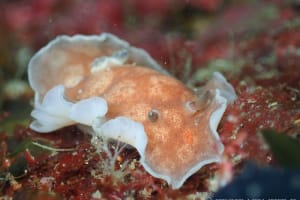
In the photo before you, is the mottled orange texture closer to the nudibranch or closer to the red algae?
the nudibranch

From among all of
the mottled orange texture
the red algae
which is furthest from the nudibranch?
the red algae

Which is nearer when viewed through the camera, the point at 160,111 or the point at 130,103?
the point at 160,111

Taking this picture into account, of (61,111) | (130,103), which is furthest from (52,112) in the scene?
(130,103)

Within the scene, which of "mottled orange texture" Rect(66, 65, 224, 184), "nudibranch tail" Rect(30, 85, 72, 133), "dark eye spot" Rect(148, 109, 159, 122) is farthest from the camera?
"nudibranch tail" Rect(30, 85, 72, 133)

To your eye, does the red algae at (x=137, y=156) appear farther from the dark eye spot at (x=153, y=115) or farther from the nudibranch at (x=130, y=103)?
the dark eye spot at (x=153, y=115)

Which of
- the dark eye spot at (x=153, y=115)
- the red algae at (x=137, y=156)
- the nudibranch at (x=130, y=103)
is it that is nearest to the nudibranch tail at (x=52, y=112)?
the nudibranch at (x=130, y=103)

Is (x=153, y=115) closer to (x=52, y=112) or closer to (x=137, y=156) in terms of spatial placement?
(x=137, y=156)

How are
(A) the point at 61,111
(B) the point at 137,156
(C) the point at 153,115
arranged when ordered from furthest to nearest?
(A) the point at 61,111 → (B) the point at 137,156 → (C) the point at 153,115

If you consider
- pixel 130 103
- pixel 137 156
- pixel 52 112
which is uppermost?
pixel 130 103

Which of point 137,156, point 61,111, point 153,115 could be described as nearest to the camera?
point 153,115

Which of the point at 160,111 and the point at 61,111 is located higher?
the point at 160,111
